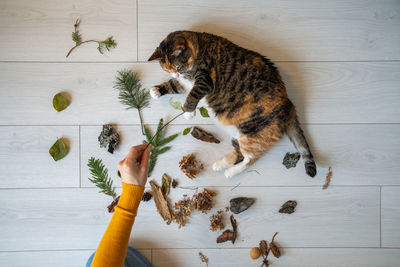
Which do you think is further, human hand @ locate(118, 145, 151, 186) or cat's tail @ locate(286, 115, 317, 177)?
cat's tail @ locate(286, 115, 317, 177)

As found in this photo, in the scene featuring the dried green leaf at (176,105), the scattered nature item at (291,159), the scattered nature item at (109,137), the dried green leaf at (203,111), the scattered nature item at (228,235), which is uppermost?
the dried green leaf at (176,105)

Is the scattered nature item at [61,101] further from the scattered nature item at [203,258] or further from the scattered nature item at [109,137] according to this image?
the scattered nature item at [203,258]

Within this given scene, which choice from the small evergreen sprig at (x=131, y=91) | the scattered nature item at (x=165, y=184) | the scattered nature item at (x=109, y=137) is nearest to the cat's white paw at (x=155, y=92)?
the small evergreen sprig at (x=131, y=91)

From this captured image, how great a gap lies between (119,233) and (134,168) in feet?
0.71

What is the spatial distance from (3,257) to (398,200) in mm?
1912

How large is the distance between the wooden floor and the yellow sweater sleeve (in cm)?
35

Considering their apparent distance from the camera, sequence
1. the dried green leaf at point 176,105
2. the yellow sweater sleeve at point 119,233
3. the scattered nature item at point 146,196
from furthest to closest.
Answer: the scattered nature item at point 146,196 → the dried green leaf at point 176,105 → the yellow sweater sleeve at point 119,233

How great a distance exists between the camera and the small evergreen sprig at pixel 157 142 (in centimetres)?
121

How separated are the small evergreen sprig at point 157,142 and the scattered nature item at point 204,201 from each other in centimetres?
25

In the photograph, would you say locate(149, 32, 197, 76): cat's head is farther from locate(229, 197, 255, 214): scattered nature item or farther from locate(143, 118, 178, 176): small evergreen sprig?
locate(229, 197, 255, 214): scattered nature item

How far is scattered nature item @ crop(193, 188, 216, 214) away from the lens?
122 cm

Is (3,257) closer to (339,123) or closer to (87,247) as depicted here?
(87,247)

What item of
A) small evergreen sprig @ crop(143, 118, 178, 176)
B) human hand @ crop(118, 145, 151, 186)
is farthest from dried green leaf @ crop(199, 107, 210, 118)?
human hand @ crop(118, 145, 151, 186)

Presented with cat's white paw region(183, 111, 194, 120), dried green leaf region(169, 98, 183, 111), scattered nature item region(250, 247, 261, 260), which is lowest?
scattered nature item region(250, 247, 261, 260)
